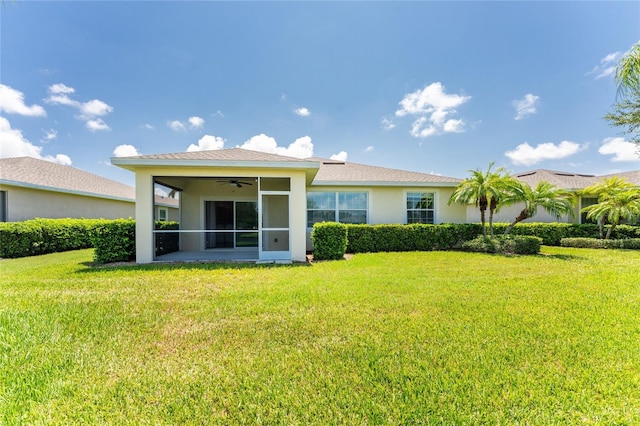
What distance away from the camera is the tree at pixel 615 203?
13.0m

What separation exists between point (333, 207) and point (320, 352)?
395 inches

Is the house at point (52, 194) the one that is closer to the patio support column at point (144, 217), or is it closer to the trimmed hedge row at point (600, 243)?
the patio support column at point (144, 217)

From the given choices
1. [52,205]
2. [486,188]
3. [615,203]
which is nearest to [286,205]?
[486,188]

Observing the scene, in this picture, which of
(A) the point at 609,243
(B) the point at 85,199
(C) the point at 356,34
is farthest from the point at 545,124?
(B) the point at 85,199

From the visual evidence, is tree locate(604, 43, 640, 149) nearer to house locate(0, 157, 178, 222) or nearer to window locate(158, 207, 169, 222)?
house locate(0, 157, 178, 222)

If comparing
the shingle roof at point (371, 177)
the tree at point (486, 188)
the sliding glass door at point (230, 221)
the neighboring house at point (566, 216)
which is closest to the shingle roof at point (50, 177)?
the sliding glass door at point (230, 221)

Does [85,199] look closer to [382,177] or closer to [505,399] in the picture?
[382,177]

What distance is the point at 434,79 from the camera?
1352 cm

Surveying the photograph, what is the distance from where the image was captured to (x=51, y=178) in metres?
15.1

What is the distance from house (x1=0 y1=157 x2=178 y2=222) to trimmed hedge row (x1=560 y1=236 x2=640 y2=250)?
1072 inches

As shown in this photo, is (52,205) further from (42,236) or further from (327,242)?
(327,242)

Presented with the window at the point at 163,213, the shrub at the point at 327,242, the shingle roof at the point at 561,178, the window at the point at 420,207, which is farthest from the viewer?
the window at the point at 163,213

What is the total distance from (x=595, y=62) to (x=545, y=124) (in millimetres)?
4884

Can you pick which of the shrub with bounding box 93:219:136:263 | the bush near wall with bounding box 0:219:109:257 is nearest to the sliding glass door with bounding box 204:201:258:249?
the shrub with bounding box 93:219:136:263
